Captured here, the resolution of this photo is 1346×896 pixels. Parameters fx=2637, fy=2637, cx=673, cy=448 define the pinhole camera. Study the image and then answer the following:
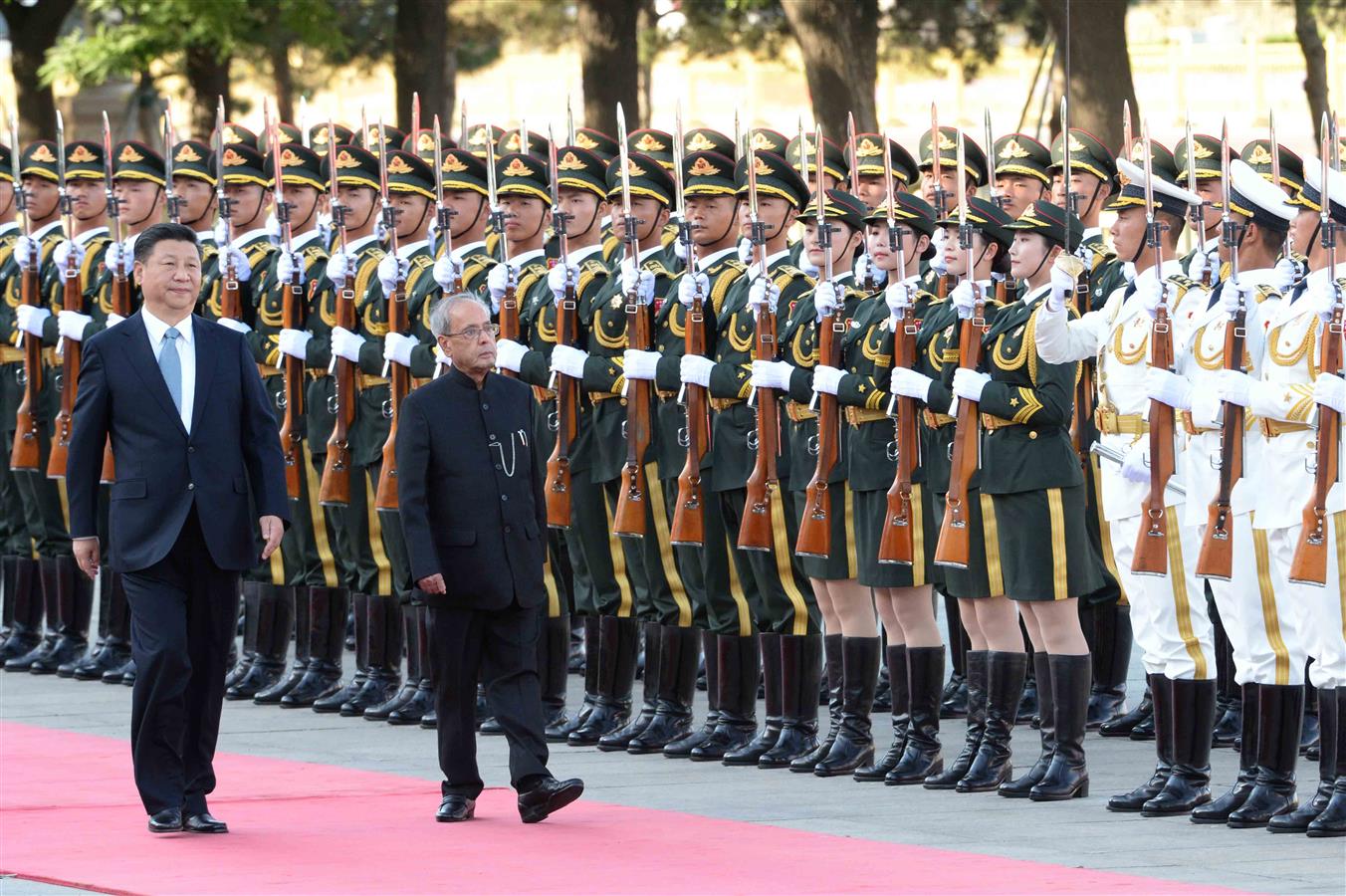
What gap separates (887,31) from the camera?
2545 centimetres

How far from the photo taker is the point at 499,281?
10.0m

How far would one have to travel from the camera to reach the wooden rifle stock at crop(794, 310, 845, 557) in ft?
29.3

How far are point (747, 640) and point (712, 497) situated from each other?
1.73ft

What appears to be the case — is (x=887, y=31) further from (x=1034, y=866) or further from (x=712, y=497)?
(x=1034, y=866)

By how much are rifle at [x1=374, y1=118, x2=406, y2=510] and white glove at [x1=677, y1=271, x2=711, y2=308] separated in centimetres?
141

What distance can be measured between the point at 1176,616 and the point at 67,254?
565cm

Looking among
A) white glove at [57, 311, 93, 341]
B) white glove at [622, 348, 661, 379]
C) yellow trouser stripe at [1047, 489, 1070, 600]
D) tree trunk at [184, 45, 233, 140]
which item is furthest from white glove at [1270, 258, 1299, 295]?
tree trunk at [184, 45, 233, 140]

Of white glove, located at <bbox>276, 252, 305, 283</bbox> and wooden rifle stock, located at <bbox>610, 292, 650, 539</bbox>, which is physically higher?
white glove, located at <bbox>276, 252, 305, 283</bbox>

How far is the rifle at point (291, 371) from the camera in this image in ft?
35.7

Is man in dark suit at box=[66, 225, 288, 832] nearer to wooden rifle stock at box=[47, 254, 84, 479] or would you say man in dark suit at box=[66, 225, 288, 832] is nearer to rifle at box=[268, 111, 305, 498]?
rifle at box=[268, 111, 305, 498]

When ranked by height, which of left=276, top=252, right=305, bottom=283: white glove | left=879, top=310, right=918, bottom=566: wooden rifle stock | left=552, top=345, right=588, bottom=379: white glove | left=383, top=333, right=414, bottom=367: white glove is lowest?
left=879, top=310, right=918, bottom=566: wooden rifle stock

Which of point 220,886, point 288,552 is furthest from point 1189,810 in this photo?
point 288,552

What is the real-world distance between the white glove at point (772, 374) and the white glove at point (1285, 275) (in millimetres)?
1844

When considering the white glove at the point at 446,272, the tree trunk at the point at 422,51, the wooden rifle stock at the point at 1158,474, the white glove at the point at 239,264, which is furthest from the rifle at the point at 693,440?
the tree trunk at the point at 422,51
